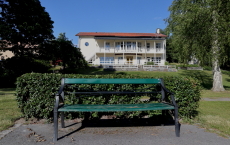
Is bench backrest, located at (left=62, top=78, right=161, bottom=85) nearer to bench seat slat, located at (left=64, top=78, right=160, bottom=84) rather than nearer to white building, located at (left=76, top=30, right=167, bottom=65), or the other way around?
bench seat slat, located at (left=64, top=78, right=160, bottom=84)

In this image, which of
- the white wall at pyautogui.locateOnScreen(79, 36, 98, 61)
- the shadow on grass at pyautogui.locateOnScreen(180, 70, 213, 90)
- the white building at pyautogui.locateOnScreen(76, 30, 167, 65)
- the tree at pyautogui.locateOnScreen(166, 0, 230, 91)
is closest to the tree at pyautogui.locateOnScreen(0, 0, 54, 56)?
the tree at pyautogui.locateOnScreen(166, 0, 230, 91)

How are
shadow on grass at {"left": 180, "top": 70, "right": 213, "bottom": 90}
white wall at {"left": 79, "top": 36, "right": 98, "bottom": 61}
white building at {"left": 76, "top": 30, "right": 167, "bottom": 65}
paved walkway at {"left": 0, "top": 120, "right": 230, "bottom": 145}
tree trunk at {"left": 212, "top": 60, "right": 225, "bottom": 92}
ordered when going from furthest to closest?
white wall at {"left": 79, "top": 36, "right": 98, "bottom": 61} < white building at {"left": 76, "top": 30, "right": 167, "bottom": 65} < shadow on grass at {"left": 180, "top": 70, "right": 213, "bottom": 90} < tree trunk at {"left": 212, "top": 60, "right": 225, "bottom": 92} < paved walkway at {"left": 0, "top": 120, "right": 230, "bottom": 145}

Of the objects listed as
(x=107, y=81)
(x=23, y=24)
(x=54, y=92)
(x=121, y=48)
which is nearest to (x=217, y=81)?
(x=107, y=81)

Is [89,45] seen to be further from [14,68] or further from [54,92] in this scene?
[54,92]

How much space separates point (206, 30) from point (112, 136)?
10225 millimetres

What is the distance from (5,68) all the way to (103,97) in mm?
14994

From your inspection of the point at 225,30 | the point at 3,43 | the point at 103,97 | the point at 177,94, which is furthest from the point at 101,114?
the point at 3,43

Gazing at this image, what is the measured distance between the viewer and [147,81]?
4.23m

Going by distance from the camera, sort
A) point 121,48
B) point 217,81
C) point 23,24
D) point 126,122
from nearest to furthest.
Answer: point 126,122, point 217,81, point 23,24, point 121,48

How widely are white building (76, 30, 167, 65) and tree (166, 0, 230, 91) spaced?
24818mm

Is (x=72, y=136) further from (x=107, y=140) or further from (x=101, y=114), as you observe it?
(x=101, y=114)

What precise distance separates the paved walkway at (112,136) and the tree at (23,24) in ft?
44.8

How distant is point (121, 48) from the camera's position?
38656mm

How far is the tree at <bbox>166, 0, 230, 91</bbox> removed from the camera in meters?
10.6
